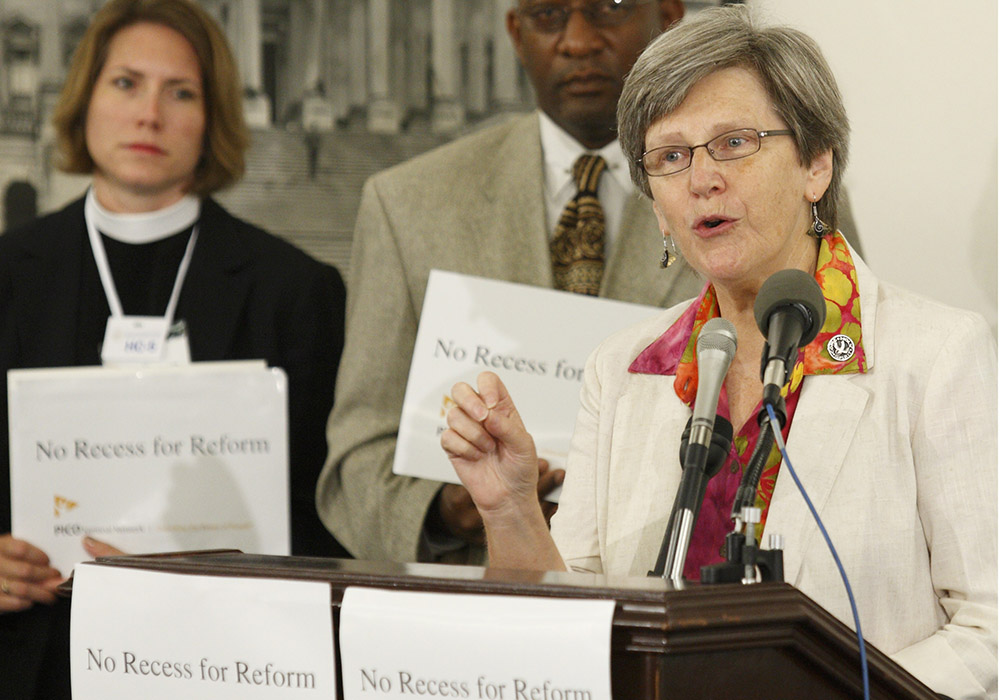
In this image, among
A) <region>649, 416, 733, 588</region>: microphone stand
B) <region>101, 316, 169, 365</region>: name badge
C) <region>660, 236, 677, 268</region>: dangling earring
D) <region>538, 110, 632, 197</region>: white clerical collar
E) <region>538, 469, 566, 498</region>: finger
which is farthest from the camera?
<region>101, 316, 169, 365</region>: name badge

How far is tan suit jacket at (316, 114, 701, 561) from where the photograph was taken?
290 cm

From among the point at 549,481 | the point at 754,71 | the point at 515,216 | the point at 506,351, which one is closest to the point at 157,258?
the point at 515,216

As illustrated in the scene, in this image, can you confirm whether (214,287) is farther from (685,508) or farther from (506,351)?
(685,508)

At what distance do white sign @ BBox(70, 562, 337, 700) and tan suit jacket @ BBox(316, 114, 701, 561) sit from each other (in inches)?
55.9

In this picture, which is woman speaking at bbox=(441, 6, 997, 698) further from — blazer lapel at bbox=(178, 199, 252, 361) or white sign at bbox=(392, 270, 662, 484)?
blazer lapel at bbox=(178, 199, 252, 361)

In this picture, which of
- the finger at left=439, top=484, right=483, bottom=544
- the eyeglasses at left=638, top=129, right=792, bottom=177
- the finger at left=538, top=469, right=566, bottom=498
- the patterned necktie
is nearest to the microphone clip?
the eyeglasses at left=638, top=129, right=792, bottom=177

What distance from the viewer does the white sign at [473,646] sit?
3.79 ft

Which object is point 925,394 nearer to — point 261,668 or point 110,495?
point 261,668

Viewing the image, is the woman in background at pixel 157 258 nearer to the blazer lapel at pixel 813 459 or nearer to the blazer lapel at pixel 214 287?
the blazer lapel at pixel 214 287

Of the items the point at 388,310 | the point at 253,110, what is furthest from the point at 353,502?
the point at 253,110

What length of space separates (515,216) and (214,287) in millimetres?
974

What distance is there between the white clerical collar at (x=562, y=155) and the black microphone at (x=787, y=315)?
158 centimetres

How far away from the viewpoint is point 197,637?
54.3 inches

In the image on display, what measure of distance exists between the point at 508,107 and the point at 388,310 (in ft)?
3.52
